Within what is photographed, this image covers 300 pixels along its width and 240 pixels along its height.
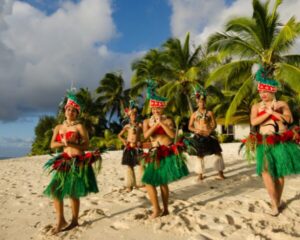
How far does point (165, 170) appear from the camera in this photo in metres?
3.98

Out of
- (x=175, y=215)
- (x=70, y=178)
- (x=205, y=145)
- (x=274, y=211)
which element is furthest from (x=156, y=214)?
(x=205, y=145)

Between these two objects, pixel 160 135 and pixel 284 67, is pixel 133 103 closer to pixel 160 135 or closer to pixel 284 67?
pixel 160 135

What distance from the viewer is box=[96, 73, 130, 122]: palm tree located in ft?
91.7

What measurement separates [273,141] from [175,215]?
138 centimetres

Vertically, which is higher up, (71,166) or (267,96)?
(267,96)

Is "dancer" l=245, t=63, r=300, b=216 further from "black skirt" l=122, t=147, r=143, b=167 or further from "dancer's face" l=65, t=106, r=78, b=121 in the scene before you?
"black skirt" l=122, t=147, r=143, b=167

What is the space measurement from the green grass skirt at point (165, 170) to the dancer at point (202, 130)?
2.02 m

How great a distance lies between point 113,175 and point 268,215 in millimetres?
4421

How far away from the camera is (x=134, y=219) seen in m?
3.96

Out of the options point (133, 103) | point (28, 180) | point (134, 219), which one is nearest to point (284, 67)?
point (133, 103)

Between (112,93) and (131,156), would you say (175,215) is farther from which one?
(112,93)

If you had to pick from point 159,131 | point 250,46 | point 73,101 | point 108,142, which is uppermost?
point 250,46

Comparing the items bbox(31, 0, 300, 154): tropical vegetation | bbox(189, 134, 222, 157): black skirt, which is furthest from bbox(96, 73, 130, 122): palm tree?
bbox(189, 134, 222, 157): black skirt

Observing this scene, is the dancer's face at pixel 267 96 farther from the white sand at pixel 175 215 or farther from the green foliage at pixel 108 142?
the green foliage at pixel 108 142
